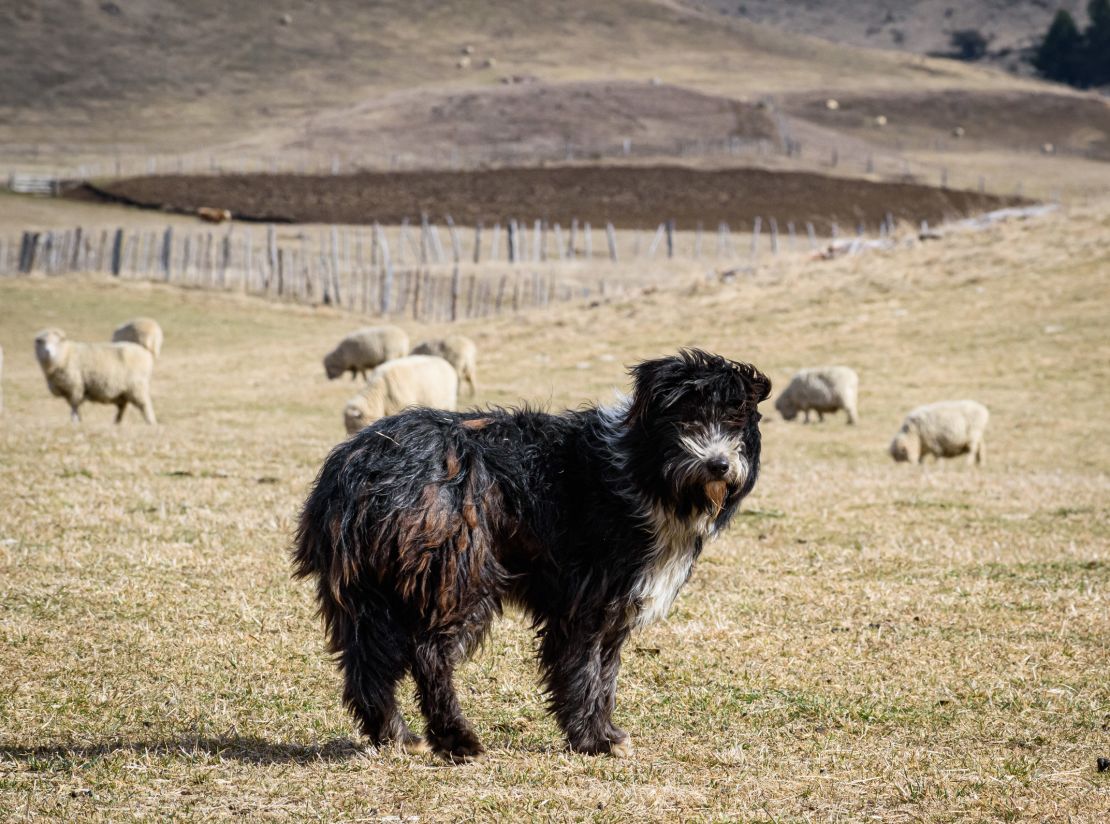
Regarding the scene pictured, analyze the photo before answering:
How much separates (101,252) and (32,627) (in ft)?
131

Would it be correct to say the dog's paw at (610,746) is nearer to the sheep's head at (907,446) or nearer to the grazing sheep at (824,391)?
the sheep's head at (907,446)

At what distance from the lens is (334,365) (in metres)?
27.8

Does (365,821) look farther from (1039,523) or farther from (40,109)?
(40,109)

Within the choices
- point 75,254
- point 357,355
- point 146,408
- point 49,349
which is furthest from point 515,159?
point 49,349

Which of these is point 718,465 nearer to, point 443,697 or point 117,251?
point 443,697

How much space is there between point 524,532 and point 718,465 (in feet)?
3.02

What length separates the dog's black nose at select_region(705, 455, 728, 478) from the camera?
16.7ft

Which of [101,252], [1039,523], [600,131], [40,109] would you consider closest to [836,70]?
[600,131]

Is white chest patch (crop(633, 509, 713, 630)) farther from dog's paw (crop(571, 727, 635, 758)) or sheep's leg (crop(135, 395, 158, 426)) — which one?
sheep's leg (crop(135, 395, 158, 426))

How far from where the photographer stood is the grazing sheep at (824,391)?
22.8m

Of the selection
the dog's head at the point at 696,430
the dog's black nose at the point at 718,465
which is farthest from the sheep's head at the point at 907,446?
the dog's black nose at the point at 718,465

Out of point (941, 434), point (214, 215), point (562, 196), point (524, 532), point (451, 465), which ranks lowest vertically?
point (214, 215)

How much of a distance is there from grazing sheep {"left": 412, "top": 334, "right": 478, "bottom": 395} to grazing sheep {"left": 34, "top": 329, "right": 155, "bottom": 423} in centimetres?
728

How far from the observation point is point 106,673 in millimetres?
6691
